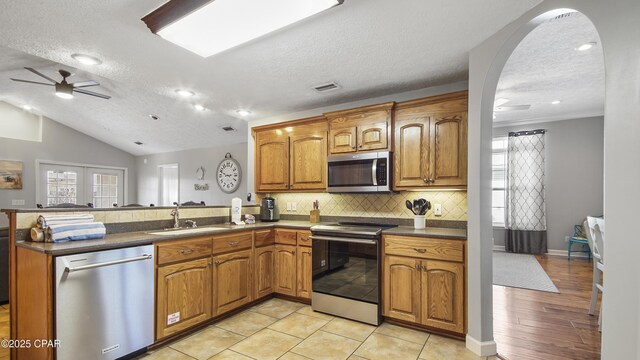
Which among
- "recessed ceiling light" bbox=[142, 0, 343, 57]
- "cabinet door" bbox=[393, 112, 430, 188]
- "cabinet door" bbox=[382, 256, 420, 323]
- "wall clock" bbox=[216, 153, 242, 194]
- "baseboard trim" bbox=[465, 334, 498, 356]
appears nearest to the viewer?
"recessed ceiling light" bbox=[142, 0, 343, 57]

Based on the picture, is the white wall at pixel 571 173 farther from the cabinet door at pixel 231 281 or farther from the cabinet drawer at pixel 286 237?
the cabinet door at pixel 231 281

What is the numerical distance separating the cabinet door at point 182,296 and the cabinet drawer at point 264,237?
25.7 inches

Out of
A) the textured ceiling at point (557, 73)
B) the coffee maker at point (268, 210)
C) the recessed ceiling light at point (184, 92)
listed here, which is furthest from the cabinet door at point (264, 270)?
the textured ceiling at point (557, 73)

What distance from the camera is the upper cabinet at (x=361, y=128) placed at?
3.09 metres

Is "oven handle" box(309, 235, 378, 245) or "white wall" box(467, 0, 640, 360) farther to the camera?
"oven handle" box(309, 235, 378, 245)

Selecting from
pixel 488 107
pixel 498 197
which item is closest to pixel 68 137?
pixel 488 107

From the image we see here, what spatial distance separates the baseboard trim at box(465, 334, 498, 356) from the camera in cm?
222

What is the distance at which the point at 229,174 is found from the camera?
23.6 ft

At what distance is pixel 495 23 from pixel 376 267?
7.01ft

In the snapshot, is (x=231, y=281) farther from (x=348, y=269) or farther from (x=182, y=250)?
(x=348, y=269)

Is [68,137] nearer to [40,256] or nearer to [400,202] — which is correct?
[40,256]

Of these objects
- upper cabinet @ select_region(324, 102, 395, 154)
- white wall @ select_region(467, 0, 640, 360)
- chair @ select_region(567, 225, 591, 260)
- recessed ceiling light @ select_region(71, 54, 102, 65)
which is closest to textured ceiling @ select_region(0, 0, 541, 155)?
recessed ceiling light @ select_region(71, 54, 102, 65)

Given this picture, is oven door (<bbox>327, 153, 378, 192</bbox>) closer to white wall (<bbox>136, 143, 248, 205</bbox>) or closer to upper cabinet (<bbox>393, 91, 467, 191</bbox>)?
upper cabinet (<bbox>393, 91, 467, 191</bbox>)

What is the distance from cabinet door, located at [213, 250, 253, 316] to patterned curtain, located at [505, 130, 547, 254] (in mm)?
5307
